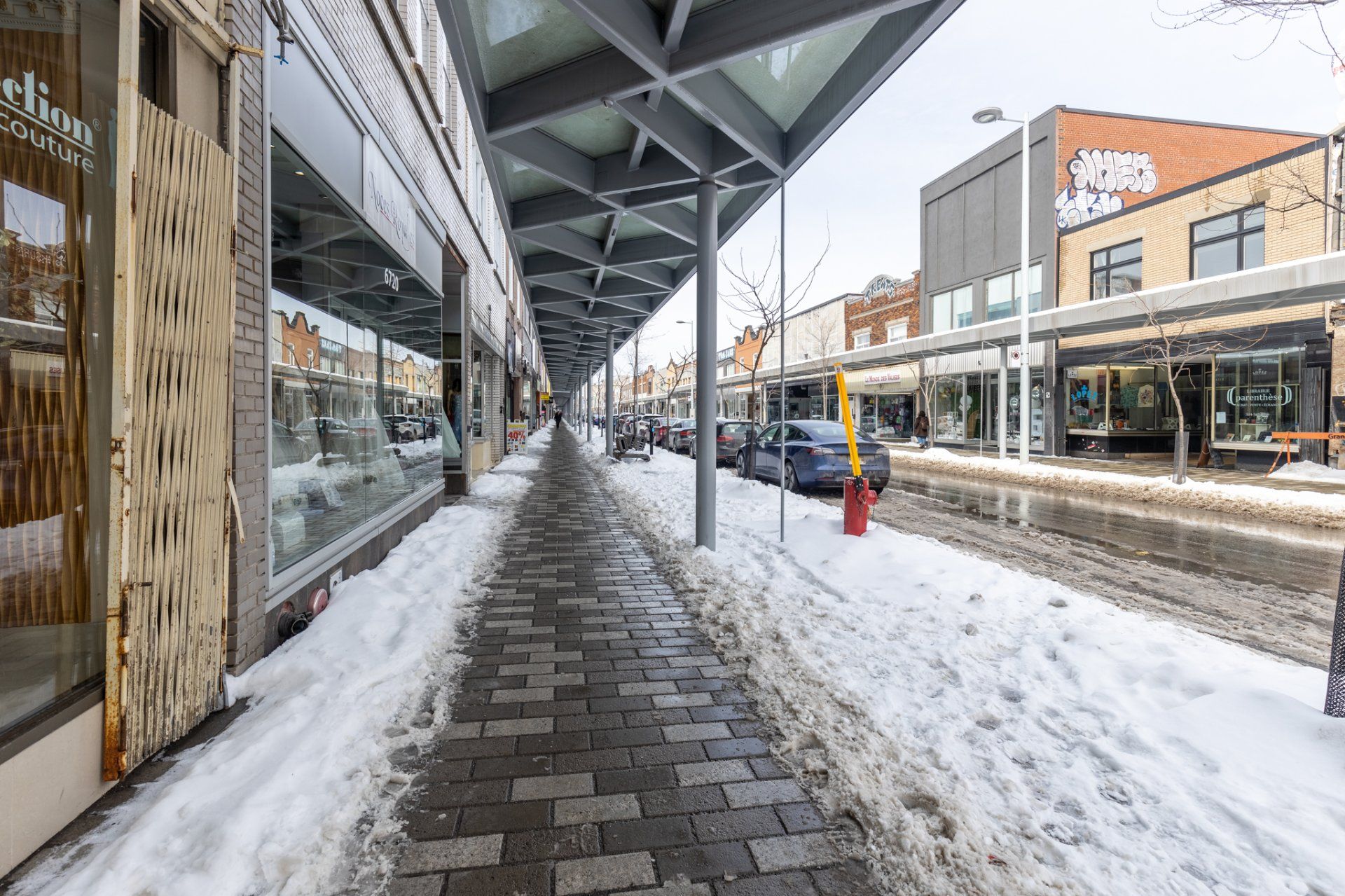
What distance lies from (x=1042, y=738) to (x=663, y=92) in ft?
20.0

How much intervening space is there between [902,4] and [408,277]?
20.0 feet

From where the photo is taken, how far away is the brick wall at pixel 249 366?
3.54 meters

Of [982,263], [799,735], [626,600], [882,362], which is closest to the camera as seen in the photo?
[799,735]

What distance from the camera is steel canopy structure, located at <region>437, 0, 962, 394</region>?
4848 mm

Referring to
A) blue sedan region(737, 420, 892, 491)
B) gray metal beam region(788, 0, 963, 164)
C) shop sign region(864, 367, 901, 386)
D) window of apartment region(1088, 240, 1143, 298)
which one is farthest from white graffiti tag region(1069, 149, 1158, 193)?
gray metal beam region(788, 0, 963, 164)

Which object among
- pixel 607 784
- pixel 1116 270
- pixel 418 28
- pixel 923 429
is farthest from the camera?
pixel 923 429

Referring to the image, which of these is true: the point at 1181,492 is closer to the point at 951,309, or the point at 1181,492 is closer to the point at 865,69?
the point at 865,69

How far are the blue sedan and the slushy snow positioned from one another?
8995 mm

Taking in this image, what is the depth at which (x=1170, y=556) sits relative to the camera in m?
7.70

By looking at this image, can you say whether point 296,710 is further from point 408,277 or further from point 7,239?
point 408,277

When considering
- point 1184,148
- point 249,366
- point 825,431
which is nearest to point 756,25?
point 249,366

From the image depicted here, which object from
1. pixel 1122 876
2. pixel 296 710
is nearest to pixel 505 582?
pixel 296 710

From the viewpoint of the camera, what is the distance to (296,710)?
3.24 metres

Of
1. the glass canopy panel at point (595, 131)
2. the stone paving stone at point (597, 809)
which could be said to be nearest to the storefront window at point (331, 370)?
the glass canopy panel at point (595, 131)
